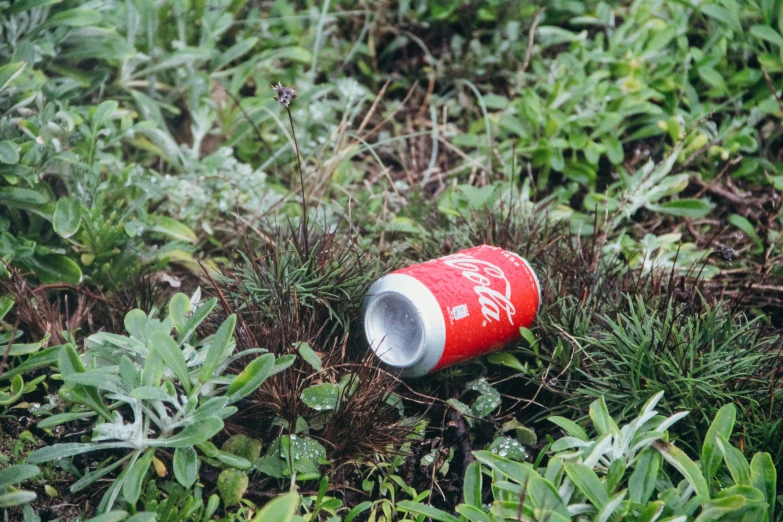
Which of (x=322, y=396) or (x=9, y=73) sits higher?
(x=9, y=73)

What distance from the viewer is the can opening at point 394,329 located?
1.96 meters

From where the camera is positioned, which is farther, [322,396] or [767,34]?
→ [767,34]

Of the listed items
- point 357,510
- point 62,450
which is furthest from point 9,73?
point 357,510

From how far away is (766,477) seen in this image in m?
1.60

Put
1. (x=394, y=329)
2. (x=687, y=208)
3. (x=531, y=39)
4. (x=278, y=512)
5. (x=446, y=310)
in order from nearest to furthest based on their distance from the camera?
1. (x=278, y=512)
2. (x=446, y=310)
3. (x=394, y=329)
4. (x=687, y=208)
5. (x=531, y=39)

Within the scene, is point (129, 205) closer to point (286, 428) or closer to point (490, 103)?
point (286, 428)

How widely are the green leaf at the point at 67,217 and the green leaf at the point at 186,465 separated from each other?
0.87 meters

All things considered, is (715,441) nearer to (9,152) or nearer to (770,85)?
(770,85)

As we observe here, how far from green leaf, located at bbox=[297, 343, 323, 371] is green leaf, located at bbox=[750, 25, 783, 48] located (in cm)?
227

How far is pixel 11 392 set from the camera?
6.19 feet

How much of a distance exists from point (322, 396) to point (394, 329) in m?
0.30

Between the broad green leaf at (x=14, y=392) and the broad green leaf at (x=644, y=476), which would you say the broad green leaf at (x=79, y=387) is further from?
the broad green leaf at (x=644, y=476)

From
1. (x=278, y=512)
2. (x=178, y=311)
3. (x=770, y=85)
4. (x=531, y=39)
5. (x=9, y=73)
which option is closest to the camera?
(x=278, y=512)

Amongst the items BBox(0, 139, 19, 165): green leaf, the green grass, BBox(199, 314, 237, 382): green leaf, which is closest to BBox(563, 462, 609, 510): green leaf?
the green grass
